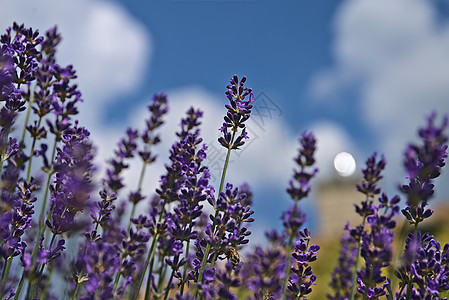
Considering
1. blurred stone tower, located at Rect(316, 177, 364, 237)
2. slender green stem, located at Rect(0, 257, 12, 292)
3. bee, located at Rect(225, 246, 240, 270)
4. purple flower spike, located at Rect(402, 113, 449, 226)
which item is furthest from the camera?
blurred stone tower, located at Rect(316, 177, 364, 237)

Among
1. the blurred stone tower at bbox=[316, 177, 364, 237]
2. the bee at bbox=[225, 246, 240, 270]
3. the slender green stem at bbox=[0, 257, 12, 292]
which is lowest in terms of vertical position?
the slender green stem at bbox=[0, 257, 12, 292]

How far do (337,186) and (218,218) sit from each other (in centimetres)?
3559

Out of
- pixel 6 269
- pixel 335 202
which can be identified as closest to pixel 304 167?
pixel 6 269

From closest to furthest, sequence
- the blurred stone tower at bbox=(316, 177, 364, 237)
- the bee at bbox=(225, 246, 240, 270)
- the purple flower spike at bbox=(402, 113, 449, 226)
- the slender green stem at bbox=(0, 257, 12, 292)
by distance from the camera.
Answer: the purple flower spike at bbox=(402, 113, 449, 226) → the slender green stem at bbox=(0, 257, 12, 292) → the bee at bbox=(225, 246, 240, 270) → the blurred stone tower at bbox=(316, 177, 364, 237)

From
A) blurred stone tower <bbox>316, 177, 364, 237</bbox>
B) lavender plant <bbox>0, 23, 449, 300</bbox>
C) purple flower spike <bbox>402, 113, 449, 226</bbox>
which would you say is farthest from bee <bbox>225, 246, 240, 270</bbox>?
blurred stone tower <bbox>316, 177, 364, 237</bbox>

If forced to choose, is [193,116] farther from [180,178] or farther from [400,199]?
[400,199]

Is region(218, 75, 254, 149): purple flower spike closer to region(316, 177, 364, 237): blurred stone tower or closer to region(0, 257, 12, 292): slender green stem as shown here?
region(0, 257, 12, 292): slender green stem

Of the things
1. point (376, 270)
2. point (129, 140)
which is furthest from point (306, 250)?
point (129, 140)

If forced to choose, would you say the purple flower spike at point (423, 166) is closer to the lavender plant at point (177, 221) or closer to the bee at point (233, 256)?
the lavender plant at point (177, 221)

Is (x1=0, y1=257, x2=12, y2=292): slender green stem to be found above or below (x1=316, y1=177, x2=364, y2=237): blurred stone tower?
below

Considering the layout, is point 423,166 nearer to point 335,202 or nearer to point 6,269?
point 6,269

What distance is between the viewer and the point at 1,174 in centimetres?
233

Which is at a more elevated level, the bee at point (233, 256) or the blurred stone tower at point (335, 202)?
the blurred stone tower at point (335, 202)

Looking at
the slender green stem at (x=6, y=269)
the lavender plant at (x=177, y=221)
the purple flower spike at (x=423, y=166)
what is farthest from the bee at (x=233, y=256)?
the slender green stem at (x=6, y=269)
